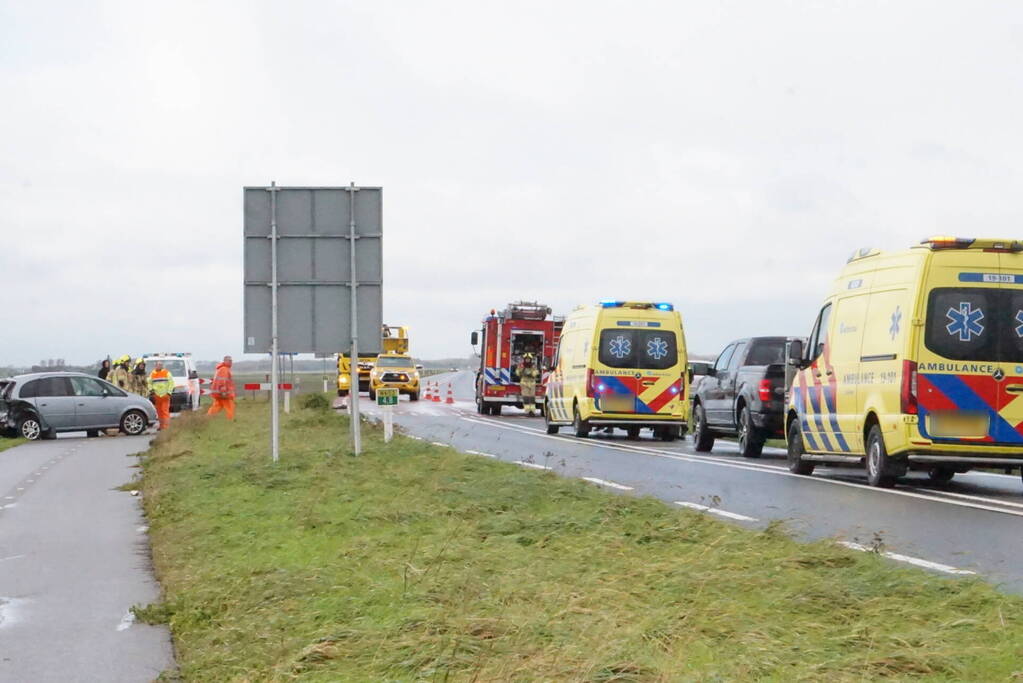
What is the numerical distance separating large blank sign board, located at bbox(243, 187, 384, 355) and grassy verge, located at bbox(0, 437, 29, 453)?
533 inches

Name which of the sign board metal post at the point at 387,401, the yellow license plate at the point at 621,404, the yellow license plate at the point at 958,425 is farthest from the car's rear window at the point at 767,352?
the yellow license plate at the point at 958,425

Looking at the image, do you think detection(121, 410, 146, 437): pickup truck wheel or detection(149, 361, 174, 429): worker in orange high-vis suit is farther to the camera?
detection(121, 410, 146, 437): pickup truck wheel

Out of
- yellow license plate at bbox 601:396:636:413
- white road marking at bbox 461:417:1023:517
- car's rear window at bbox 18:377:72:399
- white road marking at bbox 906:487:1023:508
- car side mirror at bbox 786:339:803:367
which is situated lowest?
white road marking at bbox 906:487:1023:508

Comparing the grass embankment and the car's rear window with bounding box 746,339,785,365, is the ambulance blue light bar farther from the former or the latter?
the grass embankment

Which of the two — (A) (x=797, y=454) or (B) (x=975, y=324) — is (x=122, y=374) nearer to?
(A) (x=797, y=454)

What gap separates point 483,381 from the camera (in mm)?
44812

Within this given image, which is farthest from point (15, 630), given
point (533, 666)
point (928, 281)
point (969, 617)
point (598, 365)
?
point (598, 365)

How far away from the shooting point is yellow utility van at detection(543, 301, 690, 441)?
90.5ft

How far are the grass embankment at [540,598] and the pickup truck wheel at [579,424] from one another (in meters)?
15.3

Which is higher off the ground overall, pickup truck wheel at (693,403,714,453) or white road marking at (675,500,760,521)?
pickup truck wheel at (693,403,714,453)

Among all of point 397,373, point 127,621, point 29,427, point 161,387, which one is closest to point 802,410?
point 127,621

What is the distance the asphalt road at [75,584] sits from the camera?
7.71 metres

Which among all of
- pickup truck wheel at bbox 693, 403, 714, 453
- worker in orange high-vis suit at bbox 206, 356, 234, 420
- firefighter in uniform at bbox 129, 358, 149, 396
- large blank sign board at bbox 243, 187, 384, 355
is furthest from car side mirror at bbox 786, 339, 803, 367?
firefighter in uniform at bbox 129, 358, 149, 396

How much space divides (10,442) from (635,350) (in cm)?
1418
